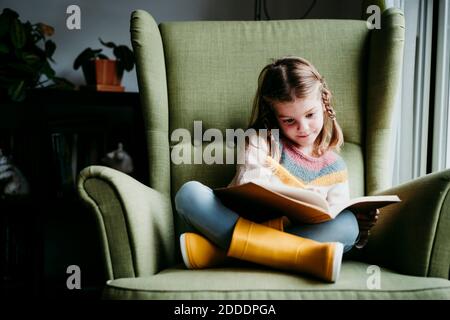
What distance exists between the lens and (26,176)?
187 cm

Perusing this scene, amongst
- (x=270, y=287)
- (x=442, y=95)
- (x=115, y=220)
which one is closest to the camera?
(x=270, y=287)

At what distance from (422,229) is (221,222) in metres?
0.41

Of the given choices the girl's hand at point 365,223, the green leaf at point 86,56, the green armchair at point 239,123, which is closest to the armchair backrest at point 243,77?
the green armchair at point 239,123

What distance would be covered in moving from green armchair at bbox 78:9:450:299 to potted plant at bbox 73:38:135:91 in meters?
0.45

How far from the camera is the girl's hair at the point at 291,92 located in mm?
1188

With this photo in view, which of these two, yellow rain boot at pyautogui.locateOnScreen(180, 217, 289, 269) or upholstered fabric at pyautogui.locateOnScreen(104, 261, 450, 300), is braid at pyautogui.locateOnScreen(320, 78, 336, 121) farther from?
upholstered fabric at pyautogui.locateOnScreen(104, 261, 450, 300)

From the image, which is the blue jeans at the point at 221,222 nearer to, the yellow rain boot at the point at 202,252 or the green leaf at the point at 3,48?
the yellow rain boot at the point at 202,252

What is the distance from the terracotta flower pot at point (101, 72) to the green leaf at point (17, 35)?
236 millimetres

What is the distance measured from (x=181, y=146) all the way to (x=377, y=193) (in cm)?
55

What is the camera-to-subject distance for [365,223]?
1117 millimetres
